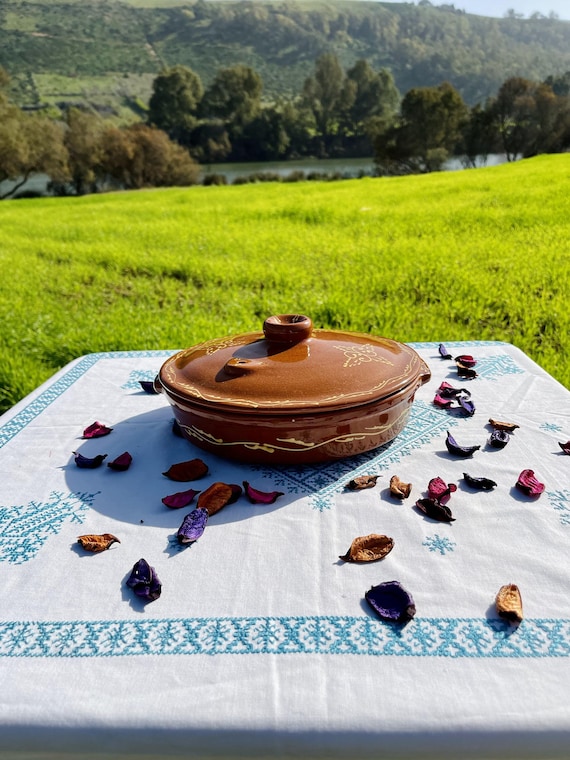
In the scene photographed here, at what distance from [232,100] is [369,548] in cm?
5990

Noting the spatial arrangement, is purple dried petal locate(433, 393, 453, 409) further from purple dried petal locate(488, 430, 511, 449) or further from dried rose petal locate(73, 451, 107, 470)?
dried rose petal locate(73, 451, 107, 470)

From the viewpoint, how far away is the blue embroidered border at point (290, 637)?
3.12 ft

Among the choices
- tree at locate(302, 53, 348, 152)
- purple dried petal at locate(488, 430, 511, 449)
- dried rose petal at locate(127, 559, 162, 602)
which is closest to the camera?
dried rose petal at locate(127, 559, 162, 602)

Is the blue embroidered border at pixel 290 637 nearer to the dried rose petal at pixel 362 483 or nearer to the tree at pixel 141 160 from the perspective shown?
the dried rose petal at pixel 362 483

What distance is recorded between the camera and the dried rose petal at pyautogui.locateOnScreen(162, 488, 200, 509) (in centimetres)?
137

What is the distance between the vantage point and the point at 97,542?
4.03 ft

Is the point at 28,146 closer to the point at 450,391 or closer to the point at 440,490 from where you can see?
the point at 450,391

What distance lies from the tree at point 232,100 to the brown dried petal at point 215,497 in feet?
185

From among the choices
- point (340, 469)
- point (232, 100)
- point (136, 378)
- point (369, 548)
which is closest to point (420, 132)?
point (232, 100)

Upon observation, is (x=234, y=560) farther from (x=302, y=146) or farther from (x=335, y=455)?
(x=302, y=146)

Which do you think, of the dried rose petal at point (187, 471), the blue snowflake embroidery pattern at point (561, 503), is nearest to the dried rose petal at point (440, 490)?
the blue snowflake embroidery pattern at point (561, 503)

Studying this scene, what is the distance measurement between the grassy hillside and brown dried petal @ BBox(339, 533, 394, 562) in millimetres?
85459

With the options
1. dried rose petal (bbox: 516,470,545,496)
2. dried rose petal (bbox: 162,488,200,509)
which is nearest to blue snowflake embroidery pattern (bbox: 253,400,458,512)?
dried rose petal (bbox: 162,488,200,509)

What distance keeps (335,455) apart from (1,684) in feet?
2.92
